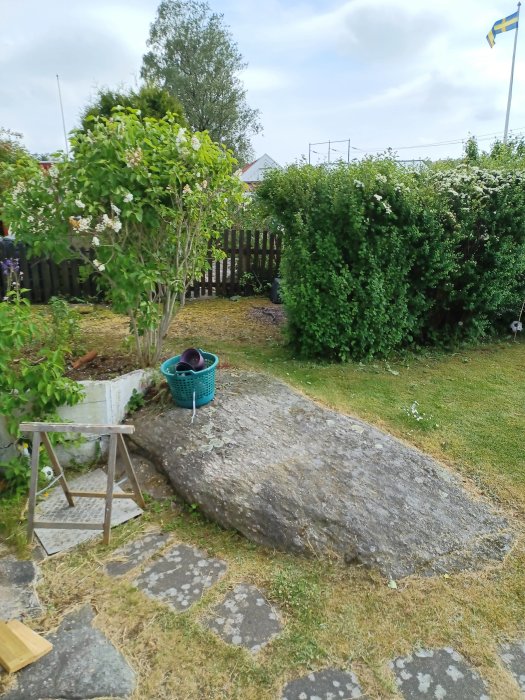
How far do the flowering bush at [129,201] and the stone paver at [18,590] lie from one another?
6.36 feet

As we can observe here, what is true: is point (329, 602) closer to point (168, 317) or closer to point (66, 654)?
point (66, 654)

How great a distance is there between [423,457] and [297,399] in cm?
115

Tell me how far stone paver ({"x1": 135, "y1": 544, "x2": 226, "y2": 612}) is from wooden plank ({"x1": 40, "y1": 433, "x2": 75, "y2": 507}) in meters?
0.81

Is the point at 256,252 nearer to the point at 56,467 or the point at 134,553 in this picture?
the point at 56,467

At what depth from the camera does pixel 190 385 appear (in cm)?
338

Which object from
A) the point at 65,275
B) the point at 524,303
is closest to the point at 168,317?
the point at 65,275

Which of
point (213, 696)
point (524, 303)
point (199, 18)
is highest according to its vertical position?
point (199, 18)

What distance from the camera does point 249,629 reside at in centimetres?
200

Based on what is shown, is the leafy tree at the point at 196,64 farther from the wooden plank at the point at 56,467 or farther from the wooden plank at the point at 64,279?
the wooden plank at the point at 56,467

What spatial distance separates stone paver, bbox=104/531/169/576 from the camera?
2.36m

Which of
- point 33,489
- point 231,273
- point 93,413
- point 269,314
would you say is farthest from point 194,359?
point 231,273

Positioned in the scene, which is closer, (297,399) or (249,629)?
(249,629)

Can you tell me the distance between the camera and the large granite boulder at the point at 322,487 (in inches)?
96.3

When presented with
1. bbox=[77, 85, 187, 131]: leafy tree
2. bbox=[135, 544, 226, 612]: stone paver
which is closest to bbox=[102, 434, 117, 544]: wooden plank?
bbox=[135, 544, 226, 612]: stone paver
